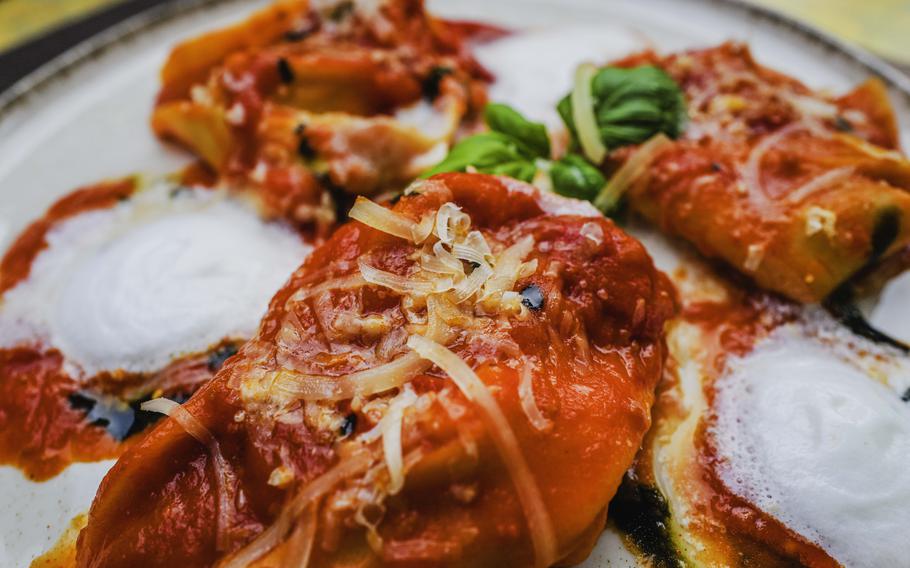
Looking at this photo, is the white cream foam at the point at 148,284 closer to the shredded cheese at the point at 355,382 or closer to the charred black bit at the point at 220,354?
the charred black bit at the point at 220,354

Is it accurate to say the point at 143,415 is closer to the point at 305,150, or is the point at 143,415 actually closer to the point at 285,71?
the point at 305,150

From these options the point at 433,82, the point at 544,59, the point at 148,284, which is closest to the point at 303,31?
the point at 433,82

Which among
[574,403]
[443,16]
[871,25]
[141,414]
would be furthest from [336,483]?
[871,25]

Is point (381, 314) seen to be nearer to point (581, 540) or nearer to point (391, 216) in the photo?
point (391, 216)

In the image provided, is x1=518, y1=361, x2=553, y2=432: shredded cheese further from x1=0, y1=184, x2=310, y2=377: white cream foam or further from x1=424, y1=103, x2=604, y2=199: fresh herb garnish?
x1=0, y1=184, x2=310, y2=377: white cream foam

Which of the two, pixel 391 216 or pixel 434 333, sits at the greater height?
pixel 391 216

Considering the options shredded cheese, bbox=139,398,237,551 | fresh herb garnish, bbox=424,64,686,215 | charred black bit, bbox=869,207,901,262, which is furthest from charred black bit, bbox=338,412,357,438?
charred black bit, bbox=869,207,901,262

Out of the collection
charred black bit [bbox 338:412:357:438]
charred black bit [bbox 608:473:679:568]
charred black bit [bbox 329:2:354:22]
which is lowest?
charred black bit [bbox 608:473:679:568]
